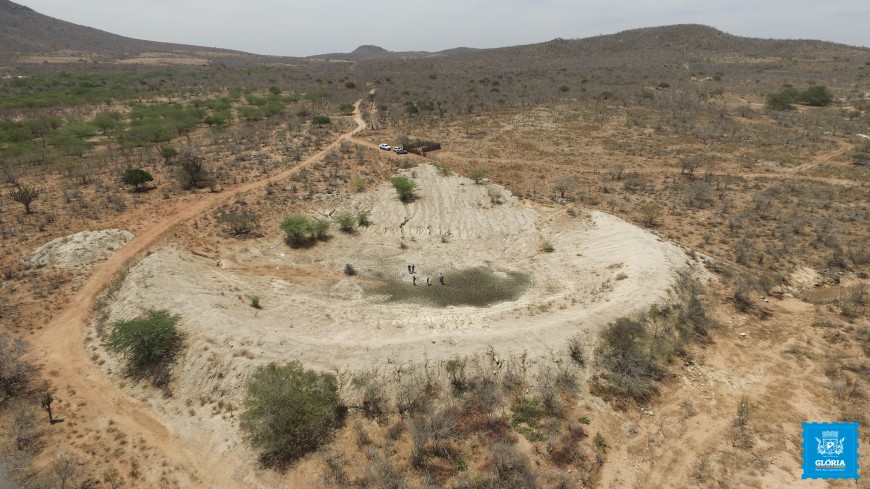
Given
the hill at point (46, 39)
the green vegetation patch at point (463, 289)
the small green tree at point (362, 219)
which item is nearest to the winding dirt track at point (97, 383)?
the green vegetation patch at point (463, 289)

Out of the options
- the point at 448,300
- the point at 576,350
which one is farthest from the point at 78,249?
the point at 576,350

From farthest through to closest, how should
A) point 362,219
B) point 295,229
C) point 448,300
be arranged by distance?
point 362,219, point 295,229, point 448,300

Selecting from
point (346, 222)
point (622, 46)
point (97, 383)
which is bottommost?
point (97, 383)

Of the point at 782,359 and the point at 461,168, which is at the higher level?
the point at 461,168

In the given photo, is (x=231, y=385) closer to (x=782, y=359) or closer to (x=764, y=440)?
(x=764, y=440)

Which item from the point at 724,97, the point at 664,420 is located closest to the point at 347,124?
the point at 664,420

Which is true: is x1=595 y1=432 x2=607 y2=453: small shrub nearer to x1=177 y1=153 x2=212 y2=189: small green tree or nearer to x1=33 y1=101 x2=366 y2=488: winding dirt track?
x1=33 y1=101 x2=366 y2=488: winding dirt track

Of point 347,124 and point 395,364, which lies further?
point 347,124

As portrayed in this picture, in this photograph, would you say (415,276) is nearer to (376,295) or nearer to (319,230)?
(376,295)
